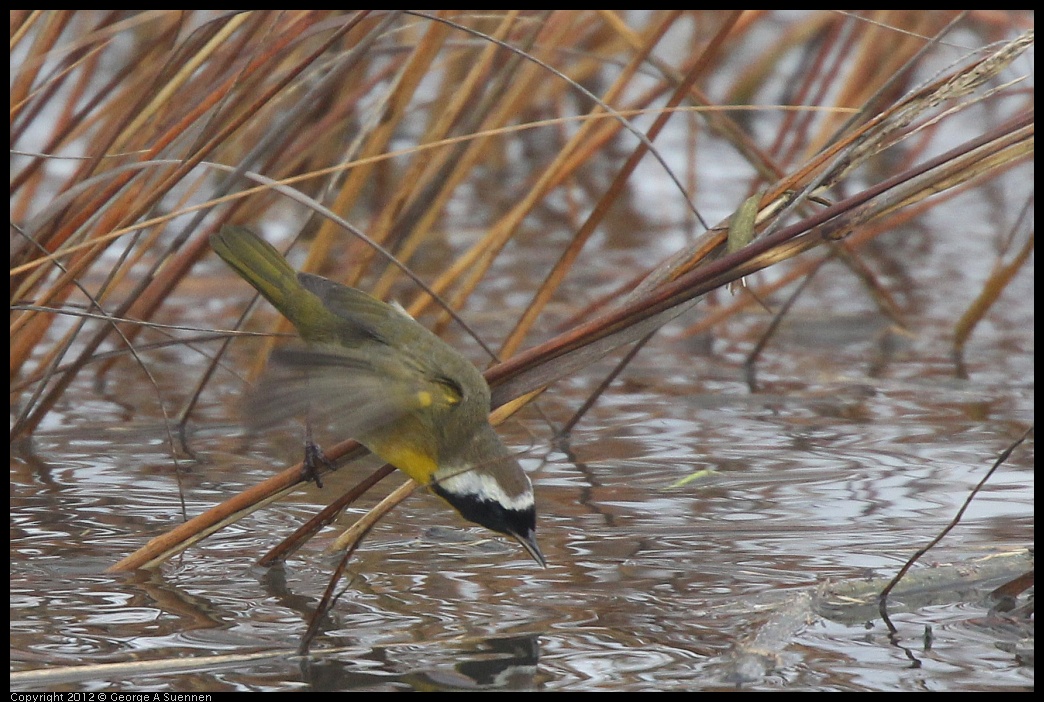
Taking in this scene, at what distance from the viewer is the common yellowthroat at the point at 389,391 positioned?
2.31 meters

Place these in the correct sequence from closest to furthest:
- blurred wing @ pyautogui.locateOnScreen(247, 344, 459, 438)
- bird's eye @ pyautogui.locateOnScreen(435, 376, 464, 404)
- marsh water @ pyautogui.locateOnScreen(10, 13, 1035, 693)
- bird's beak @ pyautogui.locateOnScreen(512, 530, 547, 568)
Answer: marsh water @ pyautogui.locateOnScreen(10, 13, 1035, 693)
blurred wing @ pyautogui.locateOnScreen(247, 344, 459, 438)
bird's beak @ pyautogui.locateOnScreen(512, 530, 547, 568)
bird's eye @ pyautogui.locateOnScreen(435, 376, 464, 404)

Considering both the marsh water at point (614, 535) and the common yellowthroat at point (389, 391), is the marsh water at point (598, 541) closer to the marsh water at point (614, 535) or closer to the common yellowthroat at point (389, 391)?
the marsh water at point (614, 535)

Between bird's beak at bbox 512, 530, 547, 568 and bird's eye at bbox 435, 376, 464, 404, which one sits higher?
bird's eye at bbox 435, 376, 464, 404

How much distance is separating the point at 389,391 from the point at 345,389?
0.14 metres

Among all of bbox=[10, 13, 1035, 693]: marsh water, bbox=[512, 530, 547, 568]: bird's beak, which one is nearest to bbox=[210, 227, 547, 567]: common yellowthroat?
bbox=[512, 530, 547, 568]: bird's beak

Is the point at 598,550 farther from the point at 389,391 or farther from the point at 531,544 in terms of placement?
the point at 389,391

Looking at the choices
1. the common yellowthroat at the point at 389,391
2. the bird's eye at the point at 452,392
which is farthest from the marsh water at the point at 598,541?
the bird's eye at the point at 452,392

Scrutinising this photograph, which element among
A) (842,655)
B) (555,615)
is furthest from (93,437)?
(842,655)

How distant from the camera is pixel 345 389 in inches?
92.6

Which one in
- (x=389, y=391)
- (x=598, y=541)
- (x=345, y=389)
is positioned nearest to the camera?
(x=345, y=389)

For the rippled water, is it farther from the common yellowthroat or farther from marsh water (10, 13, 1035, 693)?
the common yellowthroat

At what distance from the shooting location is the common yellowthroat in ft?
7.57

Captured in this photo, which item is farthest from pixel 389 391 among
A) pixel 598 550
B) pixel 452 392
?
pixel 598 550

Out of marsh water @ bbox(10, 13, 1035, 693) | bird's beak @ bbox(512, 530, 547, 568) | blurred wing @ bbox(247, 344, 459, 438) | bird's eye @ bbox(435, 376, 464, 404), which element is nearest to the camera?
marsh water @ bbox(10, 13, 1035, 693)
